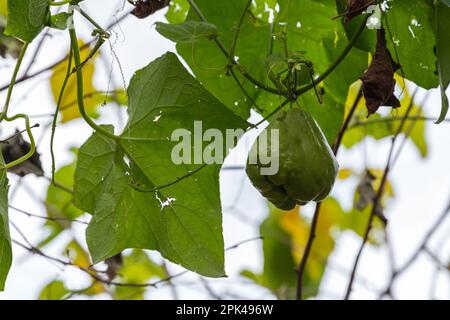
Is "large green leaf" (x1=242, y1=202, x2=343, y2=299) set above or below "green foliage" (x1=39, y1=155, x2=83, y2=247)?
below

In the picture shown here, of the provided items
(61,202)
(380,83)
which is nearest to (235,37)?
(380,83)

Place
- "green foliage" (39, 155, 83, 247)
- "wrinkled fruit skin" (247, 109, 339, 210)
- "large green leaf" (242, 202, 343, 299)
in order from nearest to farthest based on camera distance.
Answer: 1. "wrinkled fruit skin" (247, 109, 339, 210)
2. "green foliage" (39, 155, 83, 247)
3. "large green leaf" (242, 202, 343, 299)

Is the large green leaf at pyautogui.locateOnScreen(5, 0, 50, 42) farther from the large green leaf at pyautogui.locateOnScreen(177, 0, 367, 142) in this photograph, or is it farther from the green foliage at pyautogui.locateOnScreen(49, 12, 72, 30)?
the large green leaf at pyautogui.locateOnScreen(177, 0, 367, 142)

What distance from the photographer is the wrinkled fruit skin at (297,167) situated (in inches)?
38.4

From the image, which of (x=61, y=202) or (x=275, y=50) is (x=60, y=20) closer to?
(x=275, y=50)

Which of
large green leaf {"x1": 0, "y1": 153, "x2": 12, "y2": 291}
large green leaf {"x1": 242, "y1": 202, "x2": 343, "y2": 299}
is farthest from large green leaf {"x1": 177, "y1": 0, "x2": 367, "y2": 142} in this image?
large green leaf {"x1": 242, "y1": 202, "x2": 343, "y2": 299}

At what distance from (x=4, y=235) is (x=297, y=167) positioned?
0.37 metres

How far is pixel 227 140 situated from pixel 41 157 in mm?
428

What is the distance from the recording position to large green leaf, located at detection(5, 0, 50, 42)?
3.29 ft

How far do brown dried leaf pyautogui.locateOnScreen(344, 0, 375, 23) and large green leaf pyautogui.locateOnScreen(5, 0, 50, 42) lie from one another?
1.21 ft

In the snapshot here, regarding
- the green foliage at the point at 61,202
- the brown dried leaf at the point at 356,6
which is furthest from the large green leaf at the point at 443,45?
the green foliage at the point at 61,202

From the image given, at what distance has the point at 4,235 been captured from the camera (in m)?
1.04
